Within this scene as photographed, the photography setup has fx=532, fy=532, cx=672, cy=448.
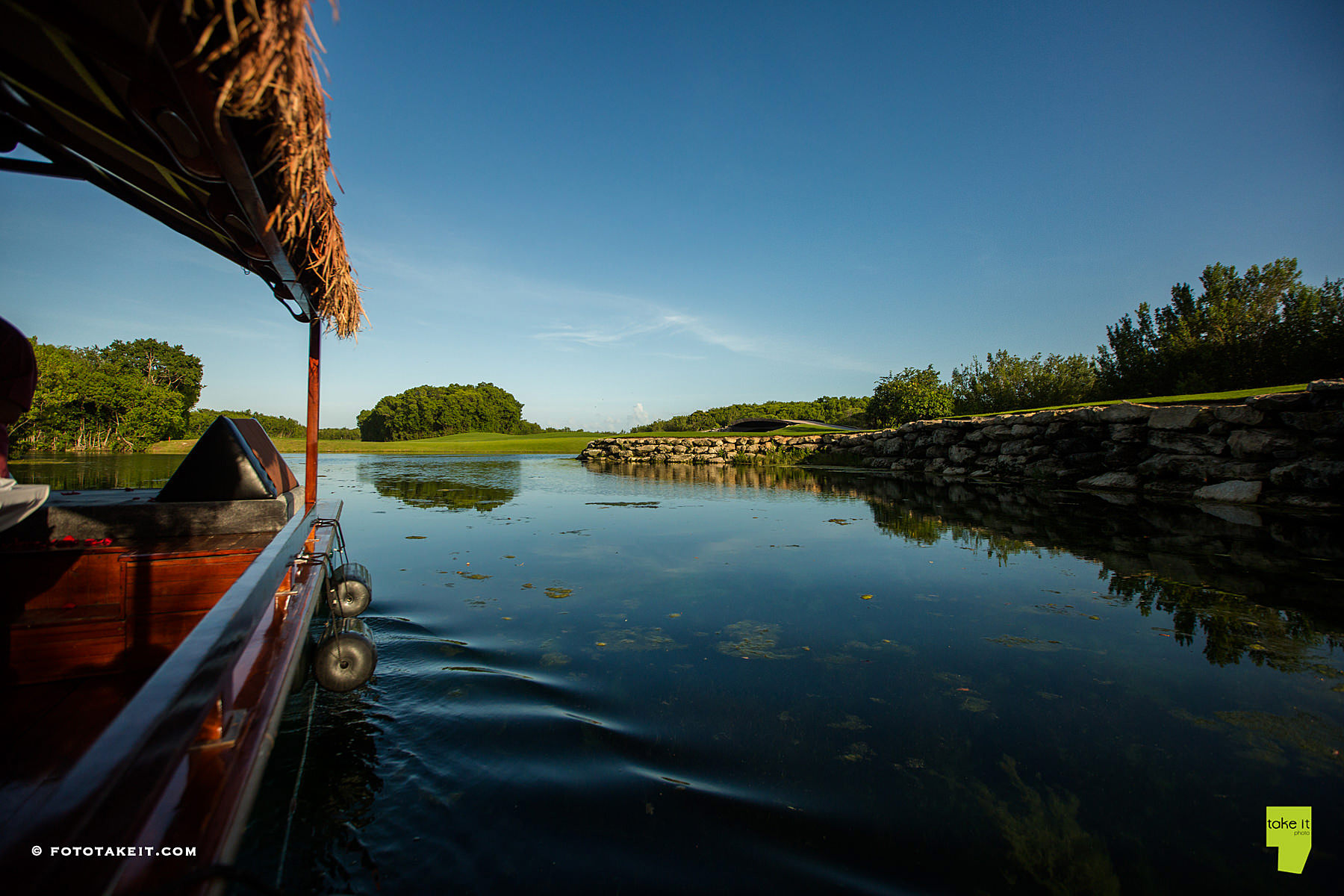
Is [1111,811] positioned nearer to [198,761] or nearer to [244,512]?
[198,761]

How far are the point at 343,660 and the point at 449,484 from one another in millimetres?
17743

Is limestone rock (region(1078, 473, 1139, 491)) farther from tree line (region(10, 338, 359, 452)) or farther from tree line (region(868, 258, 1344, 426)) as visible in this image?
tree line (region(10, 338, 359, 452))

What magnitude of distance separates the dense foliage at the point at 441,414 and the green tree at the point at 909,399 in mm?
67734

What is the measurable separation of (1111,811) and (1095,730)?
823 mm

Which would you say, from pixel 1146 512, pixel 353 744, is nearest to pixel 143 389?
pixel 353 744

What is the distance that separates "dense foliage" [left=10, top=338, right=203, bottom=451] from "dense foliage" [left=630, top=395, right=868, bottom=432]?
143 ft

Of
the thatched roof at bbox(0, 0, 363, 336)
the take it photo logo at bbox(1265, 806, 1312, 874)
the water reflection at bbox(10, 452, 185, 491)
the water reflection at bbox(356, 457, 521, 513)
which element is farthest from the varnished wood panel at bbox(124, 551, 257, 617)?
the water reflection at bbox(356, 457, 521, 513)

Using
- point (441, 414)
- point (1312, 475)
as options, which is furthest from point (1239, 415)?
point (441, 414)

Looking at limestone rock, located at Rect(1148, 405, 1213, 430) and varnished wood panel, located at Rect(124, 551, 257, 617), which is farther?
limestone rock, located at Rect(1148, 405, 1213, 430)

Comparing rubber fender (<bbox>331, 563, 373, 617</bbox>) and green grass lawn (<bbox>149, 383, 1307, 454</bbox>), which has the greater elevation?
green grass lawn (<bbox>149, 383, 1307, 454</bbox>)

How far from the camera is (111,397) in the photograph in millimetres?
26484

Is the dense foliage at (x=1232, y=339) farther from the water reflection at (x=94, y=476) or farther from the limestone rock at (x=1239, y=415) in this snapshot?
the water reflection at (x=94, y=476)

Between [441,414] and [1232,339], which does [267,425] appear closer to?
[441,414]

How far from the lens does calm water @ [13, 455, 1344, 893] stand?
2.24 m
